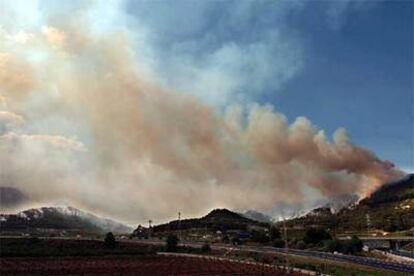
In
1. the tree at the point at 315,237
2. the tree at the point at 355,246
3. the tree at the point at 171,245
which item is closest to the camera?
the tree at the point at 355,246

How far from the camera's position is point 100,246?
155 meters

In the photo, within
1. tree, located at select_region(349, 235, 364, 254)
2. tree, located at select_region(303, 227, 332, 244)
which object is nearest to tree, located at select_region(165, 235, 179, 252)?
tree, located at select_region(303, 227, 332, 244)

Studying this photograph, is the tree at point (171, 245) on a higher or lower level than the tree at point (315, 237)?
lower

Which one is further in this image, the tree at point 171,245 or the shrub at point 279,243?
the shrub at point 279,243

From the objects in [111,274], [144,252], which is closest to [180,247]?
[144,252]

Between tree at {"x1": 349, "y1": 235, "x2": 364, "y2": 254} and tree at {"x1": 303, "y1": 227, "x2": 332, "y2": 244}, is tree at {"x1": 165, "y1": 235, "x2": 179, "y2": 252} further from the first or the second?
tree at {"x1": 349, "y1": 235, "x2": 364, "y2": 254}

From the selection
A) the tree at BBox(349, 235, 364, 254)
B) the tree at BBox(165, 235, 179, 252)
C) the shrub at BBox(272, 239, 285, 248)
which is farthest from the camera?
the shrub at BBox(272, 239, 285, 248)

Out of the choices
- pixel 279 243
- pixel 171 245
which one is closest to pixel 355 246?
pixel 279 243

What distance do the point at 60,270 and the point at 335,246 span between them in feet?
197

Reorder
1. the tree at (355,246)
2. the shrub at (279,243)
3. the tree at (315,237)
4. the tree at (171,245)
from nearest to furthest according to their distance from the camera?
the tree at (355,246)
the tree at (315,237)
the tree at (171,245)
the shrub at (279,243)

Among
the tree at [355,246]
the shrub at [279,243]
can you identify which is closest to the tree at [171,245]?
the shrub at [279,243]

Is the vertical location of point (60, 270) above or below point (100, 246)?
below

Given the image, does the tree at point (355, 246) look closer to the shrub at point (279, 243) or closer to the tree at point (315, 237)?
the tree at point (315, 237)

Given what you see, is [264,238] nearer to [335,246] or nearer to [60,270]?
[335,246]
